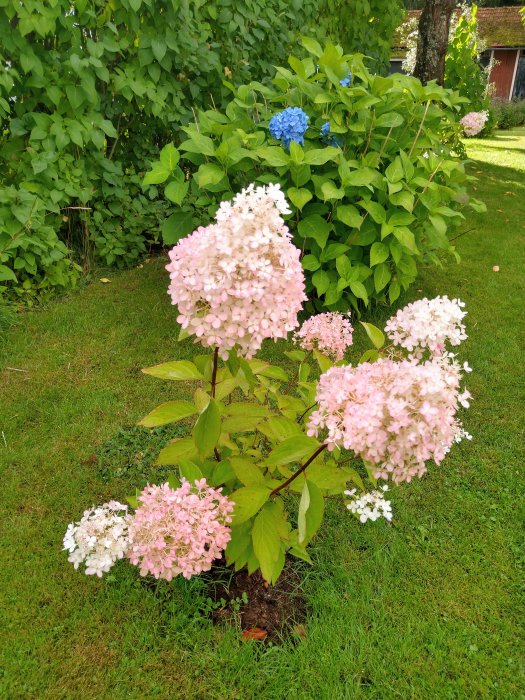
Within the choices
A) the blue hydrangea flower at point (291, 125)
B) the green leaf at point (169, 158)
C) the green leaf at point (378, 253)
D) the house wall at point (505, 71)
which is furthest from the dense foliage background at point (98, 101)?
the house wall at point (505, 71)

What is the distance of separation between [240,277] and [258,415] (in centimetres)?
53

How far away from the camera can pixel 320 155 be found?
3.07 metres

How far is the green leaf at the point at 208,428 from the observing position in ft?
4.80

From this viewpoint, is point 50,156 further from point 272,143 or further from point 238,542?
point 238,542

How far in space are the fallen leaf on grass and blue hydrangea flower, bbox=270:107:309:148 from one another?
238 centimetres

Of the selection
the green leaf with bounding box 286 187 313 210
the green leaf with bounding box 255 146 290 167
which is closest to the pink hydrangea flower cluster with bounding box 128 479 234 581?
the green leaf with bounding box 286 187 313 210

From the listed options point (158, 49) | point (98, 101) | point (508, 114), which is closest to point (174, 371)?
point (98, 101)

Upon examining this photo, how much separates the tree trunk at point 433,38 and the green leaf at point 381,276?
376 cm

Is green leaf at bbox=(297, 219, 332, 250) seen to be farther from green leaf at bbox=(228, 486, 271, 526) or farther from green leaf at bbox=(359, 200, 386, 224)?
green leaf at bbox=(228, 486, 271, 526)

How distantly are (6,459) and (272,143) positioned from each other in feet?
7.18

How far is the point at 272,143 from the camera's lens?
337 centimetres

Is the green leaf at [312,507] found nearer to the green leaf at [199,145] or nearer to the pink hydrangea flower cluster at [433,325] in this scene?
the pink hydrangea flower cluster at [433,325]

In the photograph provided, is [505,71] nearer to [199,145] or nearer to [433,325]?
[199,145]

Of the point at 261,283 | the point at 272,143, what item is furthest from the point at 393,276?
the point at 261,283
